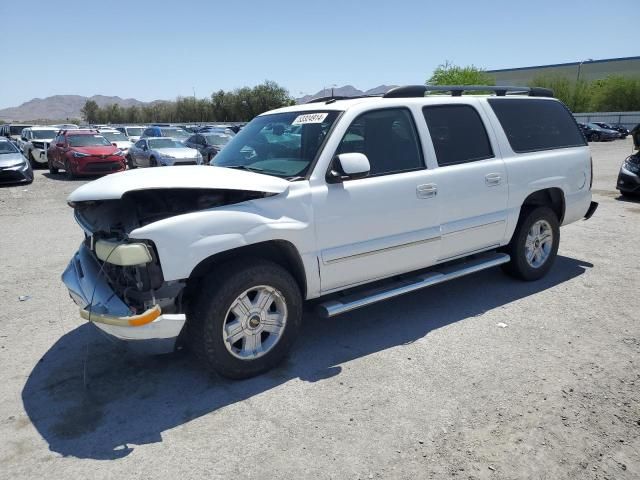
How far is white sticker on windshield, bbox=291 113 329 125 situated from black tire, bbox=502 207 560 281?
2655 millimetres

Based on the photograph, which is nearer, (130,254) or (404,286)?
(130,254)

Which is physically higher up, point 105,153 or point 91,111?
point 91,111

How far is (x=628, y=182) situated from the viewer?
10805 millimetres

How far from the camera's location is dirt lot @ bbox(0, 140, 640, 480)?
275 cm

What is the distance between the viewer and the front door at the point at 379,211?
150 inches

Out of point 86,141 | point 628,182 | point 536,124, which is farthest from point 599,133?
point 536,124

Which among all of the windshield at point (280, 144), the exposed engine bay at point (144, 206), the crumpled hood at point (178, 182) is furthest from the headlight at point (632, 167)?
the exposed engine bay at point (144, 206)

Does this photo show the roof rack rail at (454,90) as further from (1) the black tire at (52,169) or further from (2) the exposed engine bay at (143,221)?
(1) the black tire at (52,169)

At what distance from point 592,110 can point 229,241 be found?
69387 mm

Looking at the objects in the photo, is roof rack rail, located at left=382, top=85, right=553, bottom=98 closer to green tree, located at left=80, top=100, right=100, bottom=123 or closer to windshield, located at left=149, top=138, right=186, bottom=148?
windshield, located at left=149, top=138, right=186, bottom=148

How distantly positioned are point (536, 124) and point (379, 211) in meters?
2.70

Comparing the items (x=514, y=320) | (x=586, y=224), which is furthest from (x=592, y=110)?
(x=514, y=320)

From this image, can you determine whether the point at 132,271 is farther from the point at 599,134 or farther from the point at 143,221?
the point at 599,134

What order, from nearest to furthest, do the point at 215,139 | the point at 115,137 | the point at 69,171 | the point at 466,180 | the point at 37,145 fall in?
the point at 466,180 → the point at 69,171 → the point at 215,139 → the point at 37,145 → the point at 115,137
